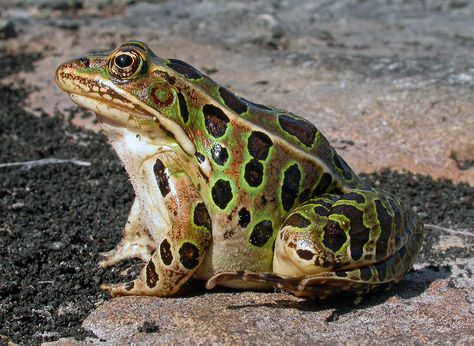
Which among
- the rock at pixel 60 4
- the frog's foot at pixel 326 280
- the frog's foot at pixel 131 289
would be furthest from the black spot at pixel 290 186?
the rock at pixel 60 4

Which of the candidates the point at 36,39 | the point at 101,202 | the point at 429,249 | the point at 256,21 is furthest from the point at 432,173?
the point at 36,39

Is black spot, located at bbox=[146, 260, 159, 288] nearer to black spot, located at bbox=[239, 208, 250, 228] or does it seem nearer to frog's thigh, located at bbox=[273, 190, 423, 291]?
black spot, located at bbox=[239, 208, 250, 228]

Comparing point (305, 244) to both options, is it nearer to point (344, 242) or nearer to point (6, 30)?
point (344, 242)

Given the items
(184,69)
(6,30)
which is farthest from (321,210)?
(6,30)

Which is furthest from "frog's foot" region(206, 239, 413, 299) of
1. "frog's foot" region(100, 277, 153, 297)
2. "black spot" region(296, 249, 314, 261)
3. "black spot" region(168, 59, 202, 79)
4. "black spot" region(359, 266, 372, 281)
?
"black spot" region(168, 59, 202, 79)

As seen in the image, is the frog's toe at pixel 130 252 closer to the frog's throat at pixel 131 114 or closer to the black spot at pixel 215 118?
the frog's throat at pixel 131 114
